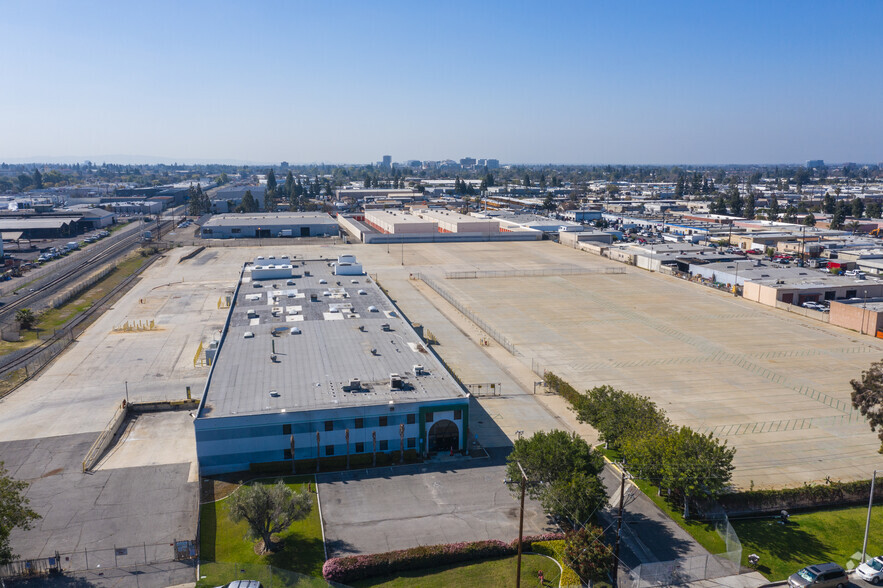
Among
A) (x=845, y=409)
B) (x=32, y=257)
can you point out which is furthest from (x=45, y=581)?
(x=32, y=257)

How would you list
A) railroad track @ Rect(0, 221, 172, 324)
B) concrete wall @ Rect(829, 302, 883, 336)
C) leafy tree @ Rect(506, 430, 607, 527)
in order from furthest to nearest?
railroad track @ Rect(0, 221, 172, 324) < concrete wall @ Rect(829, 302, 883, 336) < leafy tree @ Rect(506, 430, 607, 527)

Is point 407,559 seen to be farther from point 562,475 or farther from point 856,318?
point 856,318

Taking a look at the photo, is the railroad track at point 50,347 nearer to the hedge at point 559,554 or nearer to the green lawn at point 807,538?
the hedge at point 559,554

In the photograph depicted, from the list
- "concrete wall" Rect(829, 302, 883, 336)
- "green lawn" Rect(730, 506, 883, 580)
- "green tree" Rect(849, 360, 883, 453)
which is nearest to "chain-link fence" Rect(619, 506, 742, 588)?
"green lawn" Rect(730, 506, 883, 580)

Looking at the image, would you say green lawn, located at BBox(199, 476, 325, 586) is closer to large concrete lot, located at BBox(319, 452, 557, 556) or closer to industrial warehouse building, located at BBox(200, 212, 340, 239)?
large concrete lot, located at BBox(319, 452, 557, 556)

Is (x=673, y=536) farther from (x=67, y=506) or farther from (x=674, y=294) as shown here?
(x=674, y=294)

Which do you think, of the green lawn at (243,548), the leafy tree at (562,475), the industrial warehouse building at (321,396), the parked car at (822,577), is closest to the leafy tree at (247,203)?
the industrial warehouse building at (321,396)

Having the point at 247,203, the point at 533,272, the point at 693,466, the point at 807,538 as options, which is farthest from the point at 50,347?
the point at 247,203
